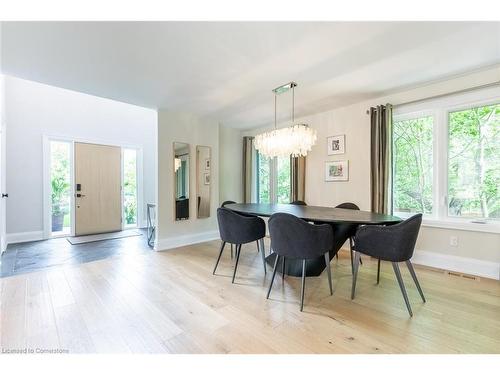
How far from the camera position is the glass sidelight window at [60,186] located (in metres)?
4.62

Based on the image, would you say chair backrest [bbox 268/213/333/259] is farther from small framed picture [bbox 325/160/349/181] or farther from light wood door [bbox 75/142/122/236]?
light wood door [bbox 75/142/122/236]

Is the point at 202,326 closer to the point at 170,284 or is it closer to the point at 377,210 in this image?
the point at 170,284

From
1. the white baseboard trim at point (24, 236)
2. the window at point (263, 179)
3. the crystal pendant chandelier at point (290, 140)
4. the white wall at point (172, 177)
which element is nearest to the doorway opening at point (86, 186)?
the white baseboard trim at point (24, 236)

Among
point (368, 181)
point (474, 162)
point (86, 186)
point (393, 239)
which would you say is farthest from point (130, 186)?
point (474, 162)

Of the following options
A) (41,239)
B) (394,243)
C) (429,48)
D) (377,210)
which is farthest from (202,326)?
(41,239)

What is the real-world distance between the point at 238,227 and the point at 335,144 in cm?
226

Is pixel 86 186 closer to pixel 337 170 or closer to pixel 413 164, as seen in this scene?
pixel 337 170

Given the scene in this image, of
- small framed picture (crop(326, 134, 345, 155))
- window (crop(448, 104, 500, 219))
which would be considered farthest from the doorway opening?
window (crop(448, 104, 500, 219))

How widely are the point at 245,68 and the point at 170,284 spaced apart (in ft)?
7.92

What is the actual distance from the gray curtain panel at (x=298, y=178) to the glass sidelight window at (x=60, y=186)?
4.52 meters

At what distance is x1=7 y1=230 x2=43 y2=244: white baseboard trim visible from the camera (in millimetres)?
4052

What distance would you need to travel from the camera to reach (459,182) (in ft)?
9.31

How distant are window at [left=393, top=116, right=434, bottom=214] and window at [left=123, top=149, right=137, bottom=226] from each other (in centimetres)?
540

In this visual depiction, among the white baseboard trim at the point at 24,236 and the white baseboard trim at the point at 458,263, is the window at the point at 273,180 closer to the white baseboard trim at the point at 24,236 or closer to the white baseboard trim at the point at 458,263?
the white baseboard trim at the point at 458,263
